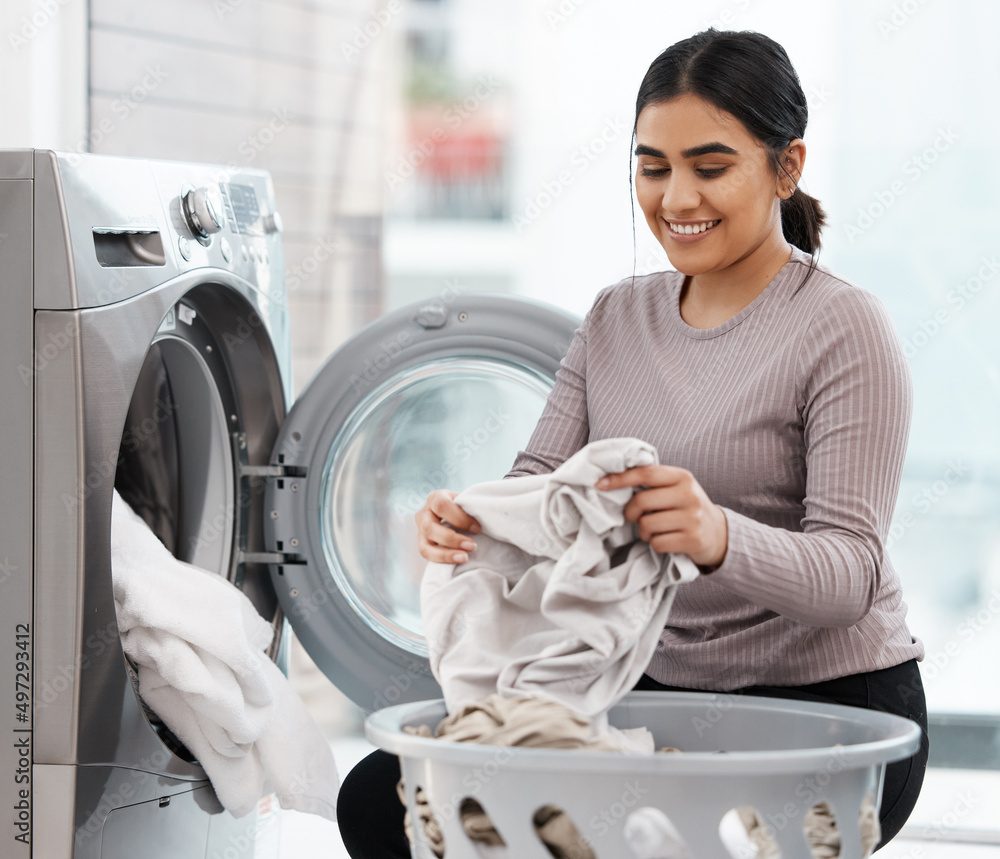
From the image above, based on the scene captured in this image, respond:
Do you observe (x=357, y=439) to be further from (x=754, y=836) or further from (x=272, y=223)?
(x=754, y=836)

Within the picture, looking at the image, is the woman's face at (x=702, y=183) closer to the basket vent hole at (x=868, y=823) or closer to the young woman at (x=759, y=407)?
the young woman at (x=759, y=407)

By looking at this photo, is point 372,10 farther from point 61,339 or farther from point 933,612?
point 933,612

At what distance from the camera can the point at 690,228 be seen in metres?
1.06

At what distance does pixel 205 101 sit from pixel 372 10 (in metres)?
0.38

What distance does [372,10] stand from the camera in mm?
2139

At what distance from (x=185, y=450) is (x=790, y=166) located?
0.92m

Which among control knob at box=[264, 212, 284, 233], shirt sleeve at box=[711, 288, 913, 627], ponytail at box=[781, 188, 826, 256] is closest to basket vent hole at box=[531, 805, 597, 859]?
shirt sleeve at box=[711, 288, 913, 627]

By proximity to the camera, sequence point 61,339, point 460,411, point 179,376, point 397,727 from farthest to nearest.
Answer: point 460,411 → point 179,376 → point 61,339 → point 397,727

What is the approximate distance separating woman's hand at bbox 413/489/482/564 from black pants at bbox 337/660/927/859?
0.27m

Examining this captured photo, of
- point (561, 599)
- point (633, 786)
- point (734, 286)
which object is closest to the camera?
point (633, 786)

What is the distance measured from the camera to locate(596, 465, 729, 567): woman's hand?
2.62 ft

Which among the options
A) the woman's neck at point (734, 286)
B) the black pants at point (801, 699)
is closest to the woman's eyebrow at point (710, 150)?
the woman's neck at point (734, 286)

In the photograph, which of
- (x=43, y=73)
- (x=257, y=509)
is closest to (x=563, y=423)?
(x=257, y=509)

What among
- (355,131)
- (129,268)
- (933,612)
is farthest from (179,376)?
(933,612)
